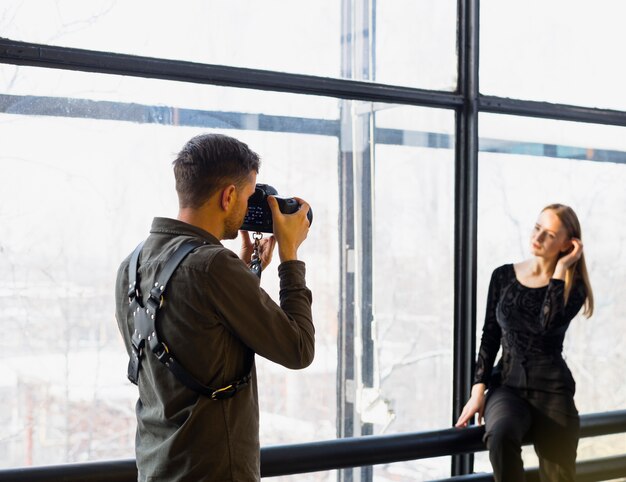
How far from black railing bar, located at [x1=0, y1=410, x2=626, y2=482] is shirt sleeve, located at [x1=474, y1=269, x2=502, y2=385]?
215mm

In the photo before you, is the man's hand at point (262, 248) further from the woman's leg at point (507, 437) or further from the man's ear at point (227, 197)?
the woman's leg at point (507, 437)

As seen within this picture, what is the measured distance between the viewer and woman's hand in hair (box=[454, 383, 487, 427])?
325 cm

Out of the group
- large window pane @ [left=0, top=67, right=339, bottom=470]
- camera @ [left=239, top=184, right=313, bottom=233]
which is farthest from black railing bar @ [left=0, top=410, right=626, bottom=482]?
camera @ [left=239, top=184, right=313, bottom=233]

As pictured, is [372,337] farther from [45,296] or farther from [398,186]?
[45,296]

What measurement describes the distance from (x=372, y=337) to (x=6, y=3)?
1791 mm

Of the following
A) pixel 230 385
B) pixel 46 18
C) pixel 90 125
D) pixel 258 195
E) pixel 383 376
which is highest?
pixel 46 18

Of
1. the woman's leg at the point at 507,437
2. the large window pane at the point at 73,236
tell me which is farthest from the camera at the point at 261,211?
the woman's leg at the point at 507,437

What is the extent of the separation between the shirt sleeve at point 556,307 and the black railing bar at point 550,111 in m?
0.79

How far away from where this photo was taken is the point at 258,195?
1928mm

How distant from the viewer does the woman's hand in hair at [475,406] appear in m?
3.25

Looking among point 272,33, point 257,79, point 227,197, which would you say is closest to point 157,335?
point 227,197

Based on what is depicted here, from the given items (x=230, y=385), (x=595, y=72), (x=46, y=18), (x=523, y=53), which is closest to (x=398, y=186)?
(x=523, y=53)

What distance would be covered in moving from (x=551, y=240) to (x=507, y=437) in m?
0.79

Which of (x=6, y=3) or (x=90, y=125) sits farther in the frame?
(x=90, y=125)
